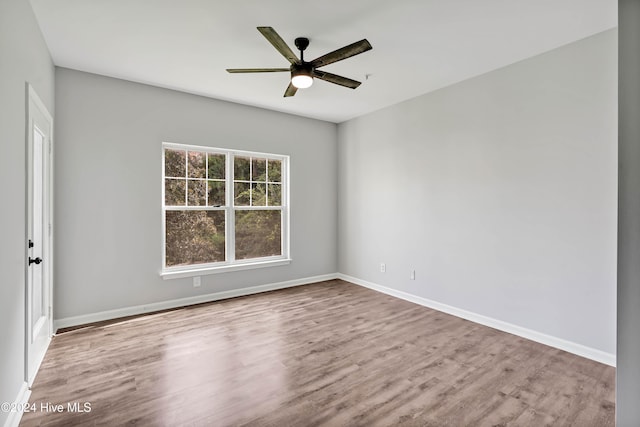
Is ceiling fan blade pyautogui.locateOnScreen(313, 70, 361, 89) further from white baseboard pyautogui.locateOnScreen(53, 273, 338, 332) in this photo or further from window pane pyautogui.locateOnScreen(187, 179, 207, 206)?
white baseboard pyautogui.locateOnScreen(53, 273, 338, 332)

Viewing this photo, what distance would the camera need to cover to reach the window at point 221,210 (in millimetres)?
4102

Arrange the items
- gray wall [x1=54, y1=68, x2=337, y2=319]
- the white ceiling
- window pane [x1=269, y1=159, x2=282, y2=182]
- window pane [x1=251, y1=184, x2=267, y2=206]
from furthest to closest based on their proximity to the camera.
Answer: window pane [x1=269, y1=159, x2=282, y2=182] < window pane [x1=251, y1=184, x2=267, y2=206] < gray wall [x1=54, y1=68, x2=337, y2=319] < the white ceiling

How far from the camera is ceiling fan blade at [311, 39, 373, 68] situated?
2225mm

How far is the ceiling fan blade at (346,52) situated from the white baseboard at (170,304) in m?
3.25

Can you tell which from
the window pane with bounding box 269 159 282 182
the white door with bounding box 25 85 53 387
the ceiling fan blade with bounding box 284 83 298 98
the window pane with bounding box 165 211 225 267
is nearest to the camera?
the white door with bounding box 25 85 53 387

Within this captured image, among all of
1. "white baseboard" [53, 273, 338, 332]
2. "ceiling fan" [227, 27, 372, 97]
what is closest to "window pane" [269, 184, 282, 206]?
"white baseboard" [53, 273, 338, 332]

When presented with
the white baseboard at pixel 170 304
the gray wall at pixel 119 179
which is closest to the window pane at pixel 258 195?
the gray wall at pixel 119 179

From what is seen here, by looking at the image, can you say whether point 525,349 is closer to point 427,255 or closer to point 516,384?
point 516,384

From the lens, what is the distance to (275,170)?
16.5 ft

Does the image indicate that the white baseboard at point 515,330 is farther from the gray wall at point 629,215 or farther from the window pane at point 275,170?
the window pane at point 275,170

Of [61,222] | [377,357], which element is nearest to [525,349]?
[377,357]

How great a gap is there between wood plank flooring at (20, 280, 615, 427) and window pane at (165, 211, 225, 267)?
2.78ft

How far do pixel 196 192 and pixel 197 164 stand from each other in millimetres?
381

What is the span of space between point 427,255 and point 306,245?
1.99 m
